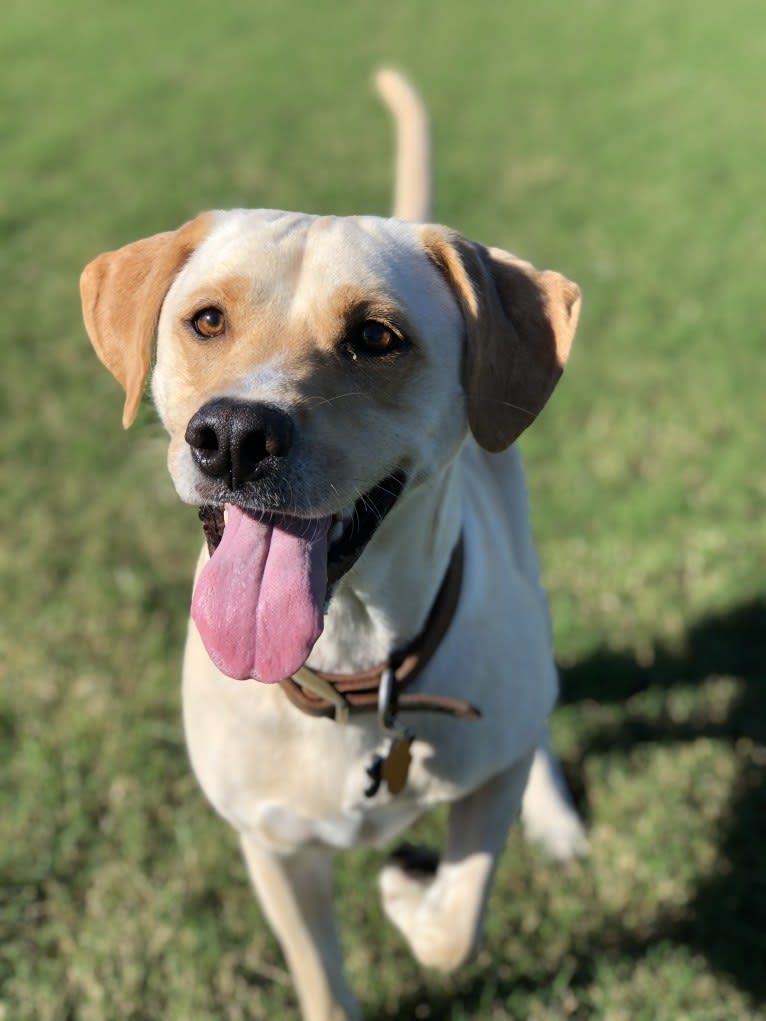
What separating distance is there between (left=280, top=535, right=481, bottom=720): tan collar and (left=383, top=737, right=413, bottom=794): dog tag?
0.25 ft

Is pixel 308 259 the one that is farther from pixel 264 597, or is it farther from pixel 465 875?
pixel 465 875

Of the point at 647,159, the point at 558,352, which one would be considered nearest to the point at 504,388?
the point at 558,352

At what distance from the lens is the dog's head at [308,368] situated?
212 cm

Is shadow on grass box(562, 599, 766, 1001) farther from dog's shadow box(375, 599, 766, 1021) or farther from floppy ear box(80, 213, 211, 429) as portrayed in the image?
floppy ear box(80, 213, 211, 429)

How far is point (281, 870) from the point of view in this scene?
2.80m

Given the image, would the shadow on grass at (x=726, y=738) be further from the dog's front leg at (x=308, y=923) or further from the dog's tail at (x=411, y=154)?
the dog's tail at (x=411, y=154)

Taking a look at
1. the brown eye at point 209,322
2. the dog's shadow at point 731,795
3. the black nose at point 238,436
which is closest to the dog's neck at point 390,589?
the black nose at point 238,436

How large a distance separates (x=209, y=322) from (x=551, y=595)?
2645 millimetres

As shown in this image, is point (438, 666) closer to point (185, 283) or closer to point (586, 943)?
point (185, 283)

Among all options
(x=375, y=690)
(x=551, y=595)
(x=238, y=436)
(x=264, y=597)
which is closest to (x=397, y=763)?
(x=375, y=690)

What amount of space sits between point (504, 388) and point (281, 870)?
1.37m

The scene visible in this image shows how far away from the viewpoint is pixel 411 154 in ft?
12.9

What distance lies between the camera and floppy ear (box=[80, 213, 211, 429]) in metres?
2.54

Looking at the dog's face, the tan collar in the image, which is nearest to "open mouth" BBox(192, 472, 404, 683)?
the dog's face
